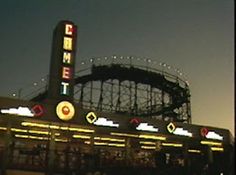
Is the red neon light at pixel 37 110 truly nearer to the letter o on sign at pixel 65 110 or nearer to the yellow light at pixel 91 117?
the letter o on sign at pixel 65 110

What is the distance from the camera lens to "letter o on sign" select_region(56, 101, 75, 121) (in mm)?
24750

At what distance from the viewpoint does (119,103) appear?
143 ft

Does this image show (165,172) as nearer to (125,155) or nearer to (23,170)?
(125,155)

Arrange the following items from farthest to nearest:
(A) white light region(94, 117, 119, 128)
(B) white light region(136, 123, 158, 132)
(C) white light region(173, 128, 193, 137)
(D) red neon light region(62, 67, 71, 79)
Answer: (C) white light region(173, 128, 193, 137)
(D) red neon light region(62, 67, 71, 79)
(B) white light region(136, 123, 158, 132)
(A) white light region(94, 117, 119, 128)

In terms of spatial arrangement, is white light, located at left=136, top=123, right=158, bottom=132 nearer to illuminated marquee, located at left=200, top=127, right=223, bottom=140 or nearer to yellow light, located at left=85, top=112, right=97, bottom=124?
yellow light, located at left=85, top=112, right=97, bottom=124

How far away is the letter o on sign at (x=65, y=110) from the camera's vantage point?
24750 mm

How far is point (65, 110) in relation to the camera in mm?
25078

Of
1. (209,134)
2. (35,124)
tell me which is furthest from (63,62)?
(209,134)

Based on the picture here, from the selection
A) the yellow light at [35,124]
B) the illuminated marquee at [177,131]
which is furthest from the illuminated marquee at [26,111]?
the illuminated marquee at [177,131]

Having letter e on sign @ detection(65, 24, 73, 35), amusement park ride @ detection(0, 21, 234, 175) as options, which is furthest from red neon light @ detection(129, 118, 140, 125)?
letter e on sign @ detection(65, 24, 73, 35)

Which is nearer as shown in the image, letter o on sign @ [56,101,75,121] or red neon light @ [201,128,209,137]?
letter o on sign @ [56,101,75,121]

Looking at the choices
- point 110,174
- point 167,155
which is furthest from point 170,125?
point 110,174

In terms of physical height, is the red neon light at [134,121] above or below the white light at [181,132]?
above

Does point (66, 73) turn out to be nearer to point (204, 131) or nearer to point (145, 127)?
point (145, 127)
